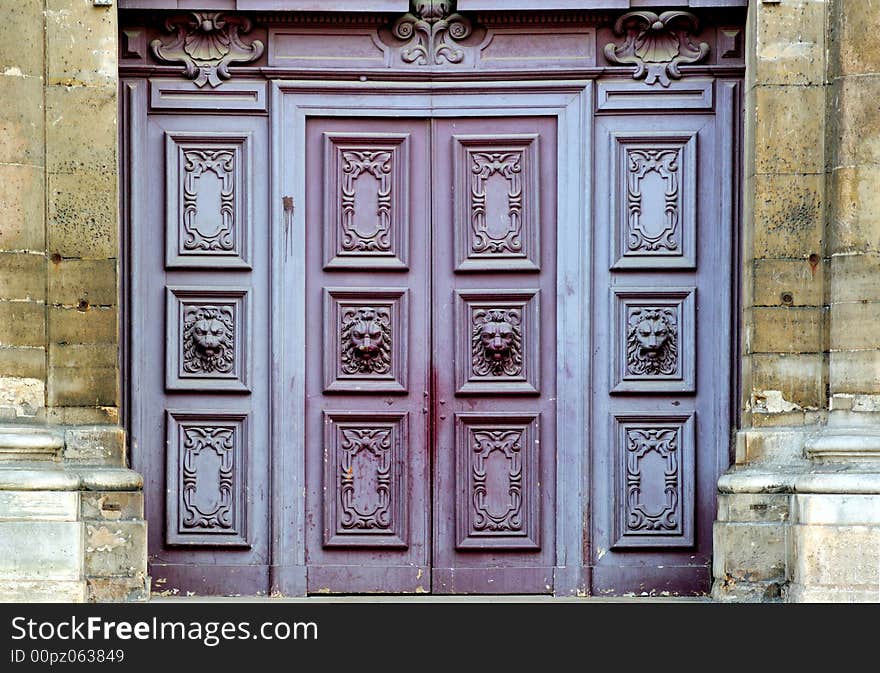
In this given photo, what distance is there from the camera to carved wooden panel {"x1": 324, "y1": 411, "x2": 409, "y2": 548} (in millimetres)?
9430

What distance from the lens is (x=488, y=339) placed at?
30.9 ft

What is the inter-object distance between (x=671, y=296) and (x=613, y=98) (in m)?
1.11

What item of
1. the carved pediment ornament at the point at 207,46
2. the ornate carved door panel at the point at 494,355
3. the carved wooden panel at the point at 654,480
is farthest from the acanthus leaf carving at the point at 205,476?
the carved wooden panel at the point at 654,480

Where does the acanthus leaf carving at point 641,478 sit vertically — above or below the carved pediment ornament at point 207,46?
below

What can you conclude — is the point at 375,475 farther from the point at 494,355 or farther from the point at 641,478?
the point at 641,478

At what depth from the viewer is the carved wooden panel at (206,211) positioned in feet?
30.8

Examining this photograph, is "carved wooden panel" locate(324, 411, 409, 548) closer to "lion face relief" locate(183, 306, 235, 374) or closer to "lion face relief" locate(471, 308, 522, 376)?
"lion face relief" locate(471, 308, 522, 376)

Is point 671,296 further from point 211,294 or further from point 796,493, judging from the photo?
point 211,294

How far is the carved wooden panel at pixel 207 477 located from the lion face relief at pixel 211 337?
10.0 inches

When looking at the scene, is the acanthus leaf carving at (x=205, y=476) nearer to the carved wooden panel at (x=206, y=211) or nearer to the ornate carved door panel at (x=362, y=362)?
the ornate carved door panel at (x=362, y=362)

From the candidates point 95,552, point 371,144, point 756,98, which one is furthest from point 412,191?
point 95,552

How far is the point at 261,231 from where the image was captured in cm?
941

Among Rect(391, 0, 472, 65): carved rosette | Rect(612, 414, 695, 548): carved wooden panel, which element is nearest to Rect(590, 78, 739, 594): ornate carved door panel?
Rect(612, 414, 695, 548): carved wooden panel

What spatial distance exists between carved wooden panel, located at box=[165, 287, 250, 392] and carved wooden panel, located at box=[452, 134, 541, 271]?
1.23 metres
